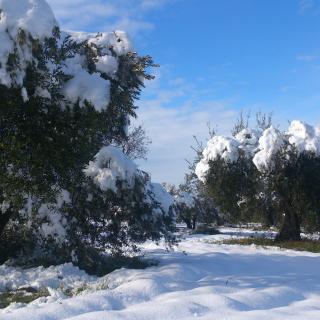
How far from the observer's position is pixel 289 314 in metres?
6.85

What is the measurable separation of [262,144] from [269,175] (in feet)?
4.37

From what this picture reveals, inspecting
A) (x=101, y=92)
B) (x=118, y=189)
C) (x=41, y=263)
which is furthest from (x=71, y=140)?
(x=41, y=263)

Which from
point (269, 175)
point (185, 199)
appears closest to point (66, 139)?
point (269, 175)

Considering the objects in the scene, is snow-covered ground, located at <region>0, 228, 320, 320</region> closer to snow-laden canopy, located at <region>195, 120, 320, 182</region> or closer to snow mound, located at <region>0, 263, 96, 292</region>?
snow mound, located at <region>0, 263, 96, 292</region>

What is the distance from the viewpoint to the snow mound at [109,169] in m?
12.4

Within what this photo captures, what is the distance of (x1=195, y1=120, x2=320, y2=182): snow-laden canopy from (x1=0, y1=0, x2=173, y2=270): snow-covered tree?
8097 millimetres

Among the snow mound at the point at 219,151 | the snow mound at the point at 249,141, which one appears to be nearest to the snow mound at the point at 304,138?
the snow mound at the point at 249,141

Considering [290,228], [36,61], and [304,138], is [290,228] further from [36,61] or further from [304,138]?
[36,61]

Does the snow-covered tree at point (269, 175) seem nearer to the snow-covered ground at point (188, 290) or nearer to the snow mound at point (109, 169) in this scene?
the snow-covered ground at point (188, 290)

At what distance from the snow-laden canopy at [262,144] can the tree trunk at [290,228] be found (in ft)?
7.70

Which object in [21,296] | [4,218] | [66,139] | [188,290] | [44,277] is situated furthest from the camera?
[4,218]

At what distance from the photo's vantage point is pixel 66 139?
962 centimetres

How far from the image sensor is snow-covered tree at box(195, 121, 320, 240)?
2017 cm

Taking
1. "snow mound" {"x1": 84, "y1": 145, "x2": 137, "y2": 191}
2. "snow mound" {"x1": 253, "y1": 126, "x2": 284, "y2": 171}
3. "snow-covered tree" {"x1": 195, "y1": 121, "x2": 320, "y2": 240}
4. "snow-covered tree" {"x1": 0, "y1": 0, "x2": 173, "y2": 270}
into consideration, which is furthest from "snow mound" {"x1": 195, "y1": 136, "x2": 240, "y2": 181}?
"snow mound" {"x1": 84, "y1": 145, "x2": 137, "y2": 191}
